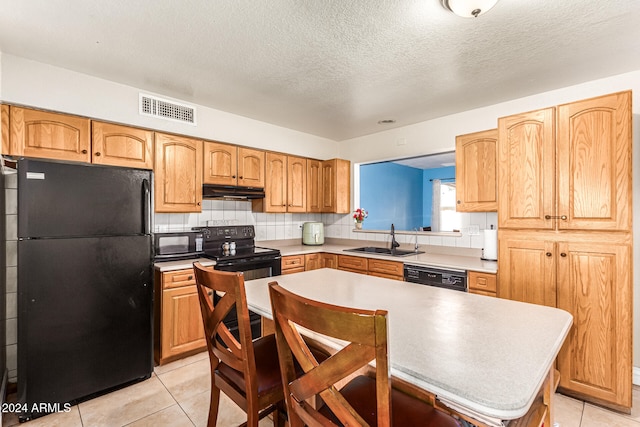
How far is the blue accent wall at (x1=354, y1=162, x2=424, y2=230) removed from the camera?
177 inches

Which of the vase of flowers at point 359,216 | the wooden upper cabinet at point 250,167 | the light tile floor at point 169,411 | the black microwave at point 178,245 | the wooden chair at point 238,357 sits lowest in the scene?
the light tile floor at point 169,411

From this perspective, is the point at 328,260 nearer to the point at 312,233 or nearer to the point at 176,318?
the point at 312,233

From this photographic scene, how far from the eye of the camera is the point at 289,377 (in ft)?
3.26

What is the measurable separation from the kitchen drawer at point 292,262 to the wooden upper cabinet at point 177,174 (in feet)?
3.60

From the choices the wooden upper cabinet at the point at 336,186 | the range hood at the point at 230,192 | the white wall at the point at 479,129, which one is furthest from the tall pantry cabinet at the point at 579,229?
the range hood at the point at 230,192

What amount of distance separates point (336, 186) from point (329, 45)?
93.7 inches

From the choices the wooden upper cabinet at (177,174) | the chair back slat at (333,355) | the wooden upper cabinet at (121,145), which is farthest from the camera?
the wooden upper cabinet at (177,174)

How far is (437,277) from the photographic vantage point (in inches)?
114

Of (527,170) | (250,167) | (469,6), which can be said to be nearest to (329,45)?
(469,6)

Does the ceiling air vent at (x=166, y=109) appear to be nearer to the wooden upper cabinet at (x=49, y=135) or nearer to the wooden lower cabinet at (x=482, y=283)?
the wooden upper cabinet at (x=49, y=135)

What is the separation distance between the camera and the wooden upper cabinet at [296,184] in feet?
13.2

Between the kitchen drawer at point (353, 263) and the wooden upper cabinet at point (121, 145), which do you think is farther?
the kitchen drawer at point (353, 263)

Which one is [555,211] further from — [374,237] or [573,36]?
[374,237]

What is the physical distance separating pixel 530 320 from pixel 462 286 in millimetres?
1549
